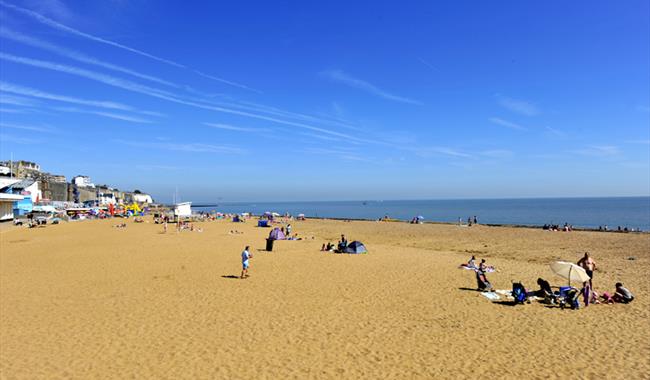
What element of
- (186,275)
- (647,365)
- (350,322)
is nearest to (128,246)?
(186,275)

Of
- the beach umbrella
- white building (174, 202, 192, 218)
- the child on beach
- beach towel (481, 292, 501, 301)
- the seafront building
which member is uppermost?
the seafront building

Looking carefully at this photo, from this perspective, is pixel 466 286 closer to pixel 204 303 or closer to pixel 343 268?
pixel 343 268

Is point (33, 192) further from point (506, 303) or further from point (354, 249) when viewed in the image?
point (506, 303)

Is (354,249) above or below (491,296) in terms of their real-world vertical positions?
above

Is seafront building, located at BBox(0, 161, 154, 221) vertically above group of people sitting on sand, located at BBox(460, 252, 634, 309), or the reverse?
seafront building, located at BBox(0, 161, 154, 221)

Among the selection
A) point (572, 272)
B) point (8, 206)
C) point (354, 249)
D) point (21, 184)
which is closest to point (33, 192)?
point (21, 184)

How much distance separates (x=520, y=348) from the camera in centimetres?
834

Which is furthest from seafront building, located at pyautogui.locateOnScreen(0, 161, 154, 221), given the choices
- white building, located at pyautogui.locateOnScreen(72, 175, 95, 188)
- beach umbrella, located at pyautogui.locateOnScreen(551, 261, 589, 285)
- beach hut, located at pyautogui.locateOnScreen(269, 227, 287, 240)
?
beach umbrella, located at pyautogui.locateOnScreen(551, 261, 589, 285)

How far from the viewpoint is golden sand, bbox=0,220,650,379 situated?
24.3 ft

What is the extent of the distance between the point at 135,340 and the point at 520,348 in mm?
8691

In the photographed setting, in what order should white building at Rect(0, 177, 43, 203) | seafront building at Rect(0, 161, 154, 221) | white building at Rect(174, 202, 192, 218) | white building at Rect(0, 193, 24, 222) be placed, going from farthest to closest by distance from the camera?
white building at Rect(0, 177, 43, 203)
seafront building at Rect(0, 161, 154, 221)
white building at Rect(174, 202, 192, 218)
white building at Rect(0, 193, 24, 222)

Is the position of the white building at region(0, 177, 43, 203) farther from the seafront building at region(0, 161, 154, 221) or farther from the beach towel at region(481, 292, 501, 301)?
the beach towel at region(481, 292, 501, 301)

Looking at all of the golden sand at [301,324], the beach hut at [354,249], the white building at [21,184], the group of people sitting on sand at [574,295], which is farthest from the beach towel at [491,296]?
the white building at [21,184]

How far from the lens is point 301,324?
32.3ft
